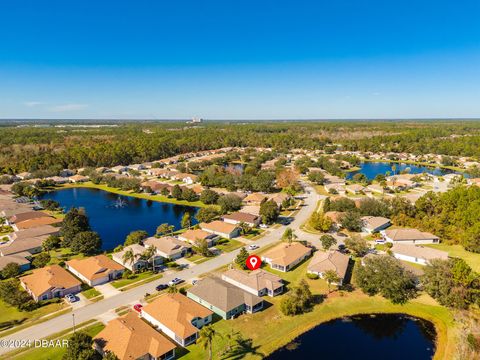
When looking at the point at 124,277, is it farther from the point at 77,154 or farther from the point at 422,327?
the point at 77,154

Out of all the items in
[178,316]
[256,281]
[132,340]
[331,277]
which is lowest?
[256,281]

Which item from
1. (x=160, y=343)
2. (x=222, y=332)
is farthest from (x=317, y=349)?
(x=160, y=343)

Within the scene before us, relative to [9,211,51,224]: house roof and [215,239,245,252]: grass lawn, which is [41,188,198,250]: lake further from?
[215,239,245,252]: grass lawn

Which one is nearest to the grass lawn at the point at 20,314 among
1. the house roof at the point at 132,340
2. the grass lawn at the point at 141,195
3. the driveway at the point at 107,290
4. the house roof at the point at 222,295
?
the driveway at the point at 107,290

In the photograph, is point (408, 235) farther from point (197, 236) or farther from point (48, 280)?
point (48, 280)

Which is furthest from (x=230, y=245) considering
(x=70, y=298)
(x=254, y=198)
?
(x=254, y=198)

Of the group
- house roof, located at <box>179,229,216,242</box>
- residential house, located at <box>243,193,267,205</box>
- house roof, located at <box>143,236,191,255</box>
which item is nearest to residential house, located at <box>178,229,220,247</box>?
house roof, located at <box>179,229,216,242</box>

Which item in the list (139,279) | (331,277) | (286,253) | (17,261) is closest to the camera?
(331,277)
